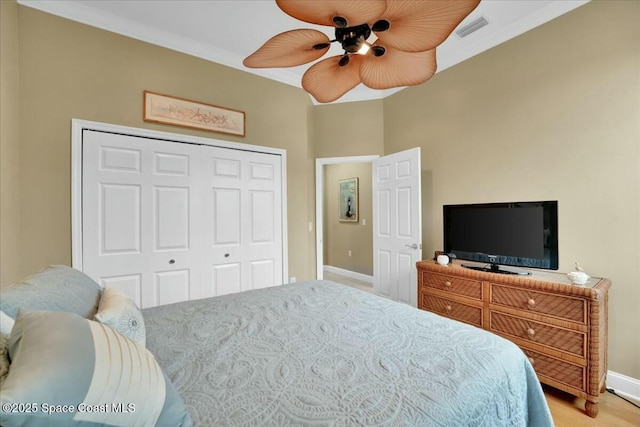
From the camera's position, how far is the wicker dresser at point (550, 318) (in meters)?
1.78

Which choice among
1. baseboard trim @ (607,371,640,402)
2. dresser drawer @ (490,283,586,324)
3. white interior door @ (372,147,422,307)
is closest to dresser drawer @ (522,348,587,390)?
dresser drawer @ (490,283,586,324)

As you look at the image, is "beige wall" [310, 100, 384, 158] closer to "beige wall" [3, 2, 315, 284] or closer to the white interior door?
the white interior door

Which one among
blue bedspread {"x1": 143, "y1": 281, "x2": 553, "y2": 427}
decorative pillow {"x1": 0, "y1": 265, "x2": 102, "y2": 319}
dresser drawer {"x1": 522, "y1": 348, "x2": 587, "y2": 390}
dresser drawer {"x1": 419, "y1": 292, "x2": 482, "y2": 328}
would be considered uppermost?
decorative pillow {"x1": 0, "y1": 265, "x2": 102, "y2": 319}

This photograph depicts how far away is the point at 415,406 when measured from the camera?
2.67 ft

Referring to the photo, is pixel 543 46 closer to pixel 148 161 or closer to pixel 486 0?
pixel 486 0

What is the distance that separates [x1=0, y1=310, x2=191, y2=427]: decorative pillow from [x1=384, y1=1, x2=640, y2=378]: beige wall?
9.10 ft

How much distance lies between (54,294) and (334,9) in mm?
1536

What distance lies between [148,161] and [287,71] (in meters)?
1.85

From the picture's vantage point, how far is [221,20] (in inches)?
98.0

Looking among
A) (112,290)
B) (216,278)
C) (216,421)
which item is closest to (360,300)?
(216,421)

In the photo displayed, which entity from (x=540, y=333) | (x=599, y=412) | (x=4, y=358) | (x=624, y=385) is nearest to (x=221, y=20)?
(x=4, y=358)

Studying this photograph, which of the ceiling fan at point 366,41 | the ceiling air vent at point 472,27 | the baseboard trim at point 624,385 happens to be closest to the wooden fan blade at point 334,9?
the ceiling fan at point 366,41

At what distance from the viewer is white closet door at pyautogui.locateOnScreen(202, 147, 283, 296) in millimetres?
2971

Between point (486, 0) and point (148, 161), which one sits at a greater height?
point (486, 0)
